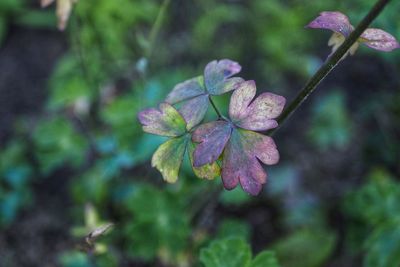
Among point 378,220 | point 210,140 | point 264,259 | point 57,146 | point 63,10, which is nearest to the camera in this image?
point 210,140

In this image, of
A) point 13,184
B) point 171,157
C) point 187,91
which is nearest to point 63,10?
point 187,91

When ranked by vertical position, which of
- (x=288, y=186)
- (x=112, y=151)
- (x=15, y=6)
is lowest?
(x=288, y=186)

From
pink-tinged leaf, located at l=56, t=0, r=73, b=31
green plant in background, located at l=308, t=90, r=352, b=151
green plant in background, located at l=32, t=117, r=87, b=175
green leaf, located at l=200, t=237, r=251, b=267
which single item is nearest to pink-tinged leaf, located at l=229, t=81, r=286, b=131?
green leaf, located at l=200, t=237, r=251, b=267

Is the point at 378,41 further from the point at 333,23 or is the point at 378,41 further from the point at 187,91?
the point at 187,91

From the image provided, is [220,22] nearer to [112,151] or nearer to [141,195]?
[112,151]

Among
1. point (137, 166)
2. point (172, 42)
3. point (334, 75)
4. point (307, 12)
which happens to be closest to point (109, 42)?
point (137, 166)

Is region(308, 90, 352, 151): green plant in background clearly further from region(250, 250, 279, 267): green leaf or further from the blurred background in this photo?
region(250, 250, 279, 267): green leaf
